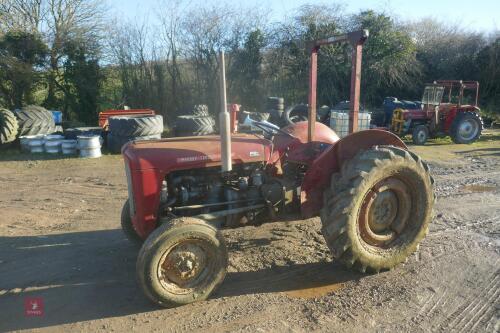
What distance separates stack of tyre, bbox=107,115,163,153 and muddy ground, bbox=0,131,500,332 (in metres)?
4.04

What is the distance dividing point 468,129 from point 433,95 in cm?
138

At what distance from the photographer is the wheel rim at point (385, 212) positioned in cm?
370

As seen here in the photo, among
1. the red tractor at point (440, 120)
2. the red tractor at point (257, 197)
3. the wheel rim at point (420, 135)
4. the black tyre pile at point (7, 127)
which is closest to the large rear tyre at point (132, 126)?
the black tyre pile at point (7, 127)

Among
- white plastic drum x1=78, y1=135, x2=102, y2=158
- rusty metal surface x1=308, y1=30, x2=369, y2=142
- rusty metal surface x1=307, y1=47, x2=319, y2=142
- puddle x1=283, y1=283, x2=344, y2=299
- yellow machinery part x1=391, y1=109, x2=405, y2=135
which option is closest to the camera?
puddle x1=283, y1=283, x2=344, y2=299

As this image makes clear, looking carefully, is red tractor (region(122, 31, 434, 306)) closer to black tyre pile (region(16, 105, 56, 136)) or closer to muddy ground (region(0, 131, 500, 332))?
muddy ground (region(0, 131, 500, 332))

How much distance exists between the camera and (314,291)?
348cm

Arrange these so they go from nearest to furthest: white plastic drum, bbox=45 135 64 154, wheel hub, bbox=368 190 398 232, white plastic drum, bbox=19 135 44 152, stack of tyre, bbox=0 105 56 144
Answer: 1. wheel hub, bbox=368 190 398 232
2. white plastic drum, bbox=45 135 64 154
3. white plastic drum, bbox=19 135 44 152
4. stack of tyre, bbox=0 105 56 144

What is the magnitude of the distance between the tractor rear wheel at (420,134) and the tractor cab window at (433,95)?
0.89 metres

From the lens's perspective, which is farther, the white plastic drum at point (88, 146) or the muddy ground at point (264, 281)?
the white plastic drum at point (88, 146)

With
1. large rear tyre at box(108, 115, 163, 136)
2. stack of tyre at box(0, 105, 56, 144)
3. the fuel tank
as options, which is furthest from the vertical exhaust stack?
stack of tyre at box(0, 105, 56, 144)

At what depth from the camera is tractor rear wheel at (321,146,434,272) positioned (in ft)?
11.3

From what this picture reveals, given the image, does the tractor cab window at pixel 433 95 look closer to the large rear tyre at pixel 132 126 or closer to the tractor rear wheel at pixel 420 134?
the tractor rear wheel at pixel 420 134

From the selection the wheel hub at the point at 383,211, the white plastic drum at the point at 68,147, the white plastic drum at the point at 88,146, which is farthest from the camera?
the white plastic drum at the point at 68,147

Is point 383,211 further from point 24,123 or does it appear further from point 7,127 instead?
point 24,123
